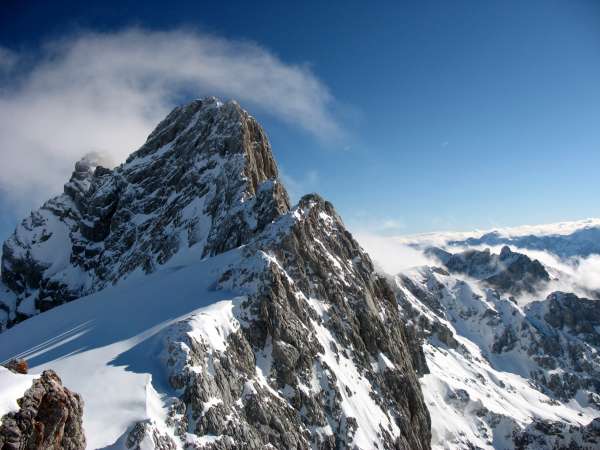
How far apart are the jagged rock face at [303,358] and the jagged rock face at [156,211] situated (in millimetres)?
14378

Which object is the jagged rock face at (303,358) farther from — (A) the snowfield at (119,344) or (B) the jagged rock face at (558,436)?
(B) the jagged rock face at (558,436)

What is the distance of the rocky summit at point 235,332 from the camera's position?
33.5 m

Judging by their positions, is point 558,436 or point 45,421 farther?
point 558,436

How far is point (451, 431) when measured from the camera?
10950 centimetres

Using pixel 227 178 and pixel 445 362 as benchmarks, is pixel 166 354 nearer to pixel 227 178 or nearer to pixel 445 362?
pixel 227 178

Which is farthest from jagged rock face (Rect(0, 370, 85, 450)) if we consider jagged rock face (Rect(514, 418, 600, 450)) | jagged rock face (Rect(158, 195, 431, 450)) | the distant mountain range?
jagged rock face (Rect(514, 418, 600, 450))

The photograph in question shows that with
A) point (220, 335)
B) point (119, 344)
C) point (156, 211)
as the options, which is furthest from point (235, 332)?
point (156, 211)

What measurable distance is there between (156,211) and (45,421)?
97.5 metres

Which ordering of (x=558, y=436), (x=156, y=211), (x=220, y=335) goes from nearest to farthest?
(x=220, y=335)
(x=558, y=436)
(x=156, y=211)

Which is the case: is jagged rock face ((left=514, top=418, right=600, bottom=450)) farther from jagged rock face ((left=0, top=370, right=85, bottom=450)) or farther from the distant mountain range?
jagged rock face ((left=0, top=370, right=85, bottom=450))

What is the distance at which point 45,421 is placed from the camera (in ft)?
66.0

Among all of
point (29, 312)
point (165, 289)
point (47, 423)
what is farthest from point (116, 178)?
point (47, 423)

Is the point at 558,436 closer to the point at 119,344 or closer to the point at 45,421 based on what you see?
the point at 119,344

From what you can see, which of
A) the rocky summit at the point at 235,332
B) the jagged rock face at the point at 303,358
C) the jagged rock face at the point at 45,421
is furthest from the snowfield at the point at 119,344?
the jagged rock face at the point at 303,358
